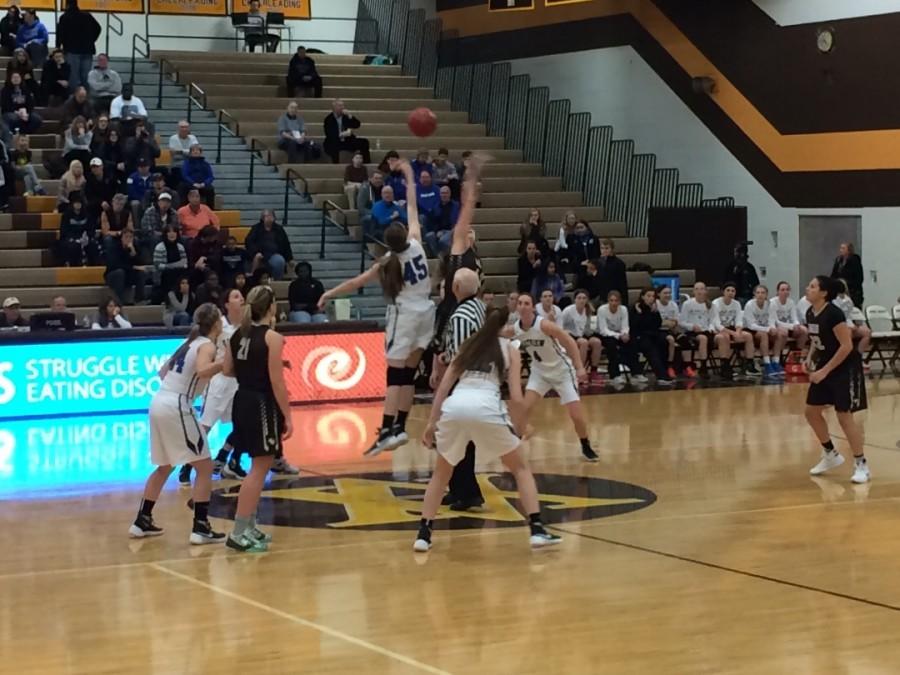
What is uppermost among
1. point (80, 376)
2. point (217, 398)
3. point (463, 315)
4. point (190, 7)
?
point (190, 7)

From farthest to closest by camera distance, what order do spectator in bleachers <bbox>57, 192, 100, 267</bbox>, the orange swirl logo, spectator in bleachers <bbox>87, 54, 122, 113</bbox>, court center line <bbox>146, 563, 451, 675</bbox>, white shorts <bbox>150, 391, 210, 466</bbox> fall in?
spectator in bleachers <bbox>87, 54, 122, 113</bbox>, spectator in bleachers <bbox>57, 192, 100, 267</bbox>, the orange swirl logo, white shorts <bbox>150, 391, 210, 466</bbox>, court center line <bbox>146, 563, 451, 675</bbox>

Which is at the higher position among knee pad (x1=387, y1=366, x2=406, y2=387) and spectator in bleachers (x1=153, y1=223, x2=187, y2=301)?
spectator in bleachers (x1=153, y1=223, x2=187, y2=301)

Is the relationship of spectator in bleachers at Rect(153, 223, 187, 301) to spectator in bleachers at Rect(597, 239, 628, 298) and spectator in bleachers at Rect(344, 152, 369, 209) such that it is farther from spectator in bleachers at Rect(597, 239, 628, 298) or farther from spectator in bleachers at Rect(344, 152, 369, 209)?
spectator in bleachers at Rect(597, 239, 628, 298)

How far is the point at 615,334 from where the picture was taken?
73.8 feet

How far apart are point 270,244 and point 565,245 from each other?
530 cm

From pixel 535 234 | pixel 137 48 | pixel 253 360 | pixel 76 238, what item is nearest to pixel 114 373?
pixel 76 238

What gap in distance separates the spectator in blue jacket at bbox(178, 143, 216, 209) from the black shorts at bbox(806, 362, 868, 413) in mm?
14135

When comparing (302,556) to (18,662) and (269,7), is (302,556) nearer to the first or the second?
(18,662)

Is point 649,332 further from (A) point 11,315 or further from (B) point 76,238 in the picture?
(A) point 11,315

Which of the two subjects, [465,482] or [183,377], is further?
[465,482]

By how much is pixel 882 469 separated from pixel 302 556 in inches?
243

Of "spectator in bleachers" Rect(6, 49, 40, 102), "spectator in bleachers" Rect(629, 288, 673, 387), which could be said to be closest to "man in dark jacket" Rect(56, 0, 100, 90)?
"spectator in bleachers" Rect(6, 49, 40, 102)

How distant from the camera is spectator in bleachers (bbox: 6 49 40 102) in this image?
83.9ft

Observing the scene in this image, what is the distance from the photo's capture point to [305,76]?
30.1 meters
